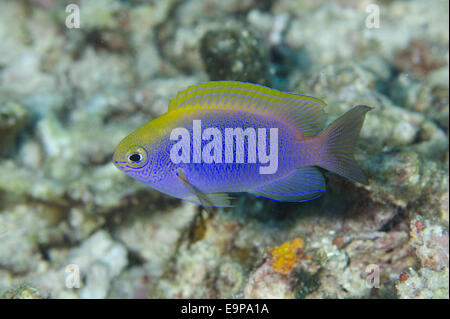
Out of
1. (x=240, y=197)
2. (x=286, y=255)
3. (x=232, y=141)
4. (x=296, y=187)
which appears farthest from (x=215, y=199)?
(x=240, y=197)

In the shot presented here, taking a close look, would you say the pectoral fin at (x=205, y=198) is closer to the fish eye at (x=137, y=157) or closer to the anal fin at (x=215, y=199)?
the anal fin at (x=215, y=199)

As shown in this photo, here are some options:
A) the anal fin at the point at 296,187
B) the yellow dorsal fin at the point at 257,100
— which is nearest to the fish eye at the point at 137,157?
the yellow dorsal fin at the point at 257,100

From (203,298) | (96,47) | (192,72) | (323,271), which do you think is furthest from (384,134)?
(96,47)

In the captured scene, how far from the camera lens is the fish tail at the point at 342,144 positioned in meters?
2.39

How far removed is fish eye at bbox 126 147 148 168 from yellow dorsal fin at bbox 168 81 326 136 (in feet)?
1.36

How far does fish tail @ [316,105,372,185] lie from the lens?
239 cm

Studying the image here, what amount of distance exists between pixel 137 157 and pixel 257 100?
39.7 inches

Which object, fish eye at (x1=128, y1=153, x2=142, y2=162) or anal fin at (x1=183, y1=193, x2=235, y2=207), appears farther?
anal fin at (x1=183, y1=193, x2=235, y2=207)

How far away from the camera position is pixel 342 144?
2430mm

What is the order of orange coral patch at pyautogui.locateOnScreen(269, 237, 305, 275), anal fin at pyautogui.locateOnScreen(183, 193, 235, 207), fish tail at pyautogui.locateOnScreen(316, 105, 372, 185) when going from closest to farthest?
fish tail at pyautogui.locateOnScreen(316, 105, 372, 185)
anal fin at pyautogui.locateOnScreen(183, 193, 235, 207)
orange coral patch at pyautogui.locateOnScreen(269, 237, 305, 275)

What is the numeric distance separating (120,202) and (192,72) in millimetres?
2525

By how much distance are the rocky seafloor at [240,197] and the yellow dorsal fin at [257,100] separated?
988mm

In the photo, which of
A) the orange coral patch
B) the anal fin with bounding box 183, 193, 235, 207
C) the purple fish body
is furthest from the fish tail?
the orange coral patch

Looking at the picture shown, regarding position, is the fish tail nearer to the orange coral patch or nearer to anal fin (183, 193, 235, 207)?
anal fin (183, 193, 235, 207)
